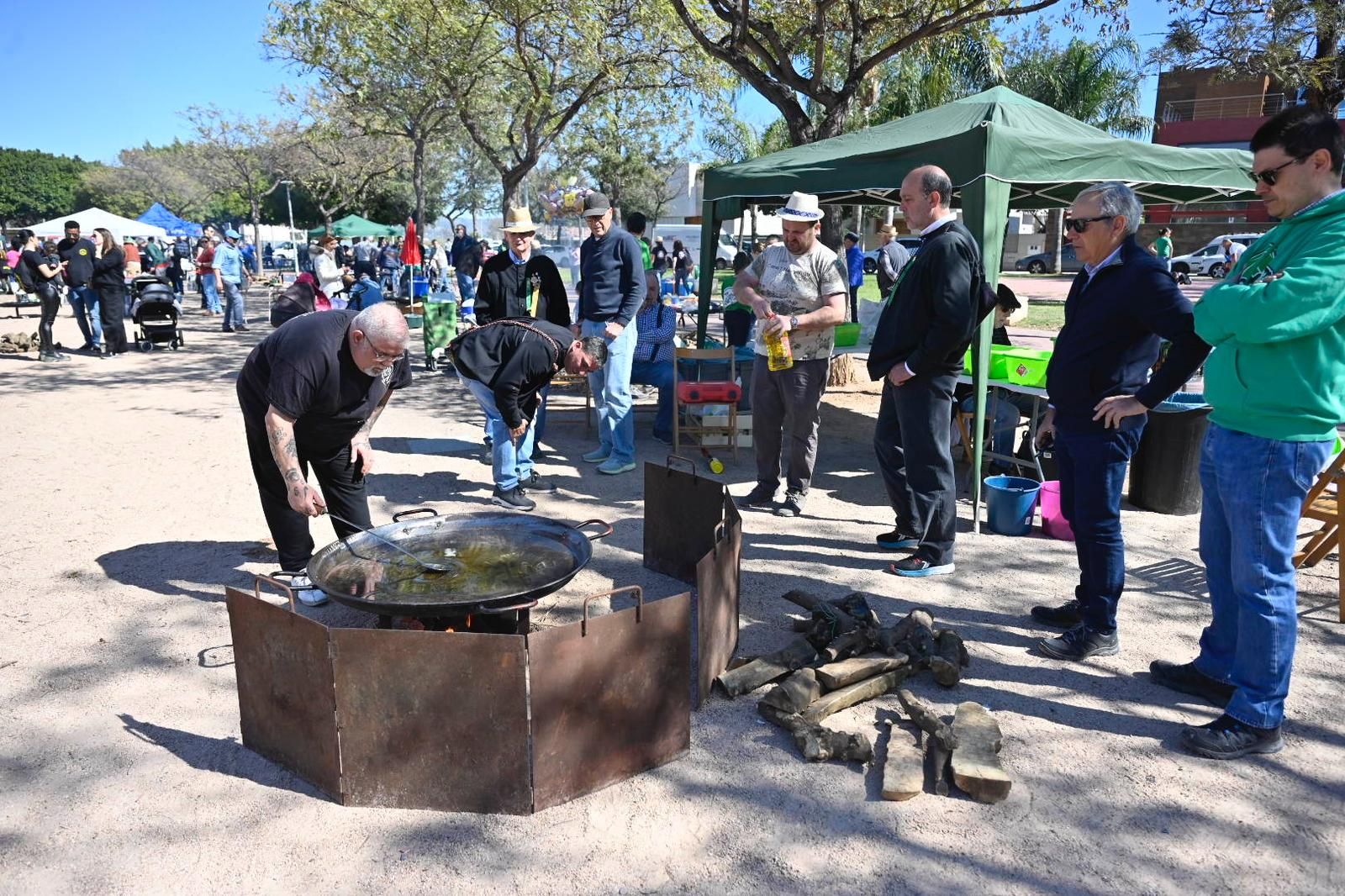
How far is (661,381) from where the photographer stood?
7754 millimetres

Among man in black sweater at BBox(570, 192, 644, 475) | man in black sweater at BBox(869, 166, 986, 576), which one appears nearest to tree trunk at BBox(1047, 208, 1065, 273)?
man in black sweater at BBox(570, 192, 644, 475)

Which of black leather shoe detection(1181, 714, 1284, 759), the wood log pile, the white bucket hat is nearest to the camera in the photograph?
the wood log pile

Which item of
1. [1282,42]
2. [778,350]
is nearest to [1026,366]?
[778,350]

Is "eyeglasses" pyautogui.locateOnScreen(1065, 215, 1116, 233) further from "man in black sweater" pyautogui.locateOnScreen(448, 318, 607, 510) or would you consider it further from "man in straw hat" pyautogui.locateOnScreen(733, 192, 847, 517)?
"man in black sweater" pyautogui.locateOnScreen(448, 318, 607, 510)

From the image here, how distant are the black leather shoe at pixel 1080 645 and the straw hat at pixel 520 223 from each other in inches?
168

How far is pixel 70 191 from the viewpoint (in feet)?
255

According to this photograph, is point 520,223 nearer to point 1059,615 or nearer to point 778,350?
point 778,350

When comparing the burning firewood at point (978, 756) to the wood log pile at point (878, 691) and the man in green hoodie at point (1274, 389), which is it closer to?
the wood log pile at point (878, 691)

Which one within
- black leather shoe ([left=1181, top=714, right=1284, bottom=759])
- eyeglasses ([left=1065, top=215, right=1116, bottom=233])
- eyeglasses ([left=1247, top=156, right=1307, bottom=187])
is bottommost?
black leather shoe ([left=1181, top=714, right=1284, bottom=759])

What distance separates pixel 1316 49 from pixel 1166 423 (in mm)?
12192

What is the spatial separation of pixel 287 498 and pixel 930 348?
124 inches

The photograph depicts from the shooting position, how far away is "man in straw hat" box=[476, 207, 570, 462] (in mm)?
6402

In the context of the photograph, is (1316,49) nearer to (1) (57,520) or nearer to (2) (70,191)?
(1) (57,520)

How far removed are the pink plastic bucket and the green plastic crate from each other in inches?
38.7
